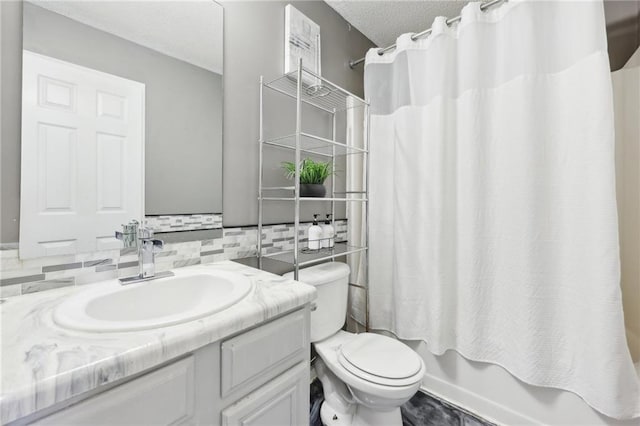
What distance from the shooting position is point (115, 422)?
1.63 ft

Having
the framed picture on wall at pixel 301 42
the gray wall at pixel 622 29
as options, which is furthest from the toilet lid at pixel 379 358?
the gray wall at pixel 622 29

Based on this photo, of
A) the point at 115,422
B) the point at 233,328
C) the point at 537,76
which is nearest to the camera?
the point at 115,422

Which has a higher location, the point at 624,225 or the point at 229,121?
the point at 229,121

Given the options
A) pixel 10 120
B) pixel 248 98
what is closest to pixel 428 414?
pixel 248 98

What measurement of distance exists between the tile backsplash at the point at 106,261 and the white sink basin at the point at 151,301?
0.25ft

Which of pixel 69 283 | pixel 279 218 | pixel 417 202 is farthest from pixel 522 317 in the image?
pixel 69 283

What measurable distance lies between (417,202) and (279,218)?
2.54 feet

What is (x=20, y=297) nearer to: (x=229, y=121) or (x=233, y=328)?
(x=233, y=328)

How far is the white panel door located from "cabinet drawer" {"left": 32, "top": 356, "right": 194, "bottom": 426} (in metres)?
0.58

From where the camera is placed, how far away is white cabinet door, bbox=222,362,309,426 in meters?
0.69

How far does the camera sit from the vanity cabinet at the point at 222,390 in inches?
19.3

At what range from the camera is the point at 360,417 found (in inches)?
49.7

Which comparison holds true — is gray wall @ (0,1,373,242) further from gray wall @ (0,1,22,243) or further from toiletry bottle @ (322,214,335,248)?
gray wall @ (0,1,22,243)

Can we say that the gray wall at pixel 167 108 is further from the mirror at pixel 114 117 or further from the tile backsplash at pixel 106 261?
the tile backsplash at pixel 106 261
